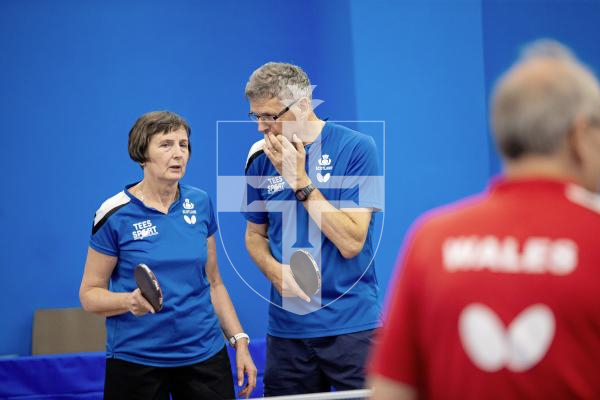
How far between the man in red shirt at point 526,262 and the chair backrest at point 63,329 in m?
3.99

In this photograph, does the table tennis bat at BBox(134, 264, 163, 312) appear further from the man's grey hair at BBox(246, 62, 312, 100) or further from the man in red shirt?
the man in red shirt

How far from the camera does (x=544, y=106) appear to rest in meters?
1.02

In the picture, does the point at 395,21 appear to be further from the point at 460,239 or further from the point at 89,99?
the point at 460,239

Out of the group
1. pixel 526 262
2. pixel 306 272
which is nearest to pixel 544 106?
pixel 526 262

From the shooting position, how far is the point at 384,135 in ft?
14.6

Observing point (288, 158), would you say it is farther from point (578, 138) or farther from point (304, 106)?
point (578, 138)

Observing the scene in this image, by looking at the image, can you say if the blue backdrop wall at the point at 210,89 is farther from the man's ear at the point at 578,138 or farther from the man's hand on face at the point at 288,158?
the man's ear at the point at 578,138

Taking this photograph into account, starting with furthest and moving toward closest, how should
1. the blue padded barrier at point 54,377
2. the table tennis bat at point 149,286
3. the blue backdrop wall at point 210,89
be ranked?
1. the blue backdrop wall at point 210,89
2. the blue padded barrier at point 54,377
3. the table tennis bat at point 149,286

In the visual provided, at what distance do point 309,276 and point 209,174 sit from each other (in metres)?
2.79

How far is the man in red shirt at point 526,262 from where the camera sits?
3.25 ft

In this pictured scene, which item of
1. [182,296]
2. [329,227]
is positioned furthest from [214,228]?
[329,227]

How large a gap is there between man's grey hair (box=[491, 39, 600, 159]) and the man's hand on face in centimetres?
149

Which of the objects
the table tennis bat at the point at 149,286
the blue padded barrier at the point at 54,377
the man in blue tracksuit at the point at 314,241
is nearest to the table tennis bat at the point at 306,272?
the man in blue tracksuit at the point at 314,241

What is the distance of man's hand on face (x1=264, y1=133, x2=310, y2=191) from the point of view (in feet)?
8.32
